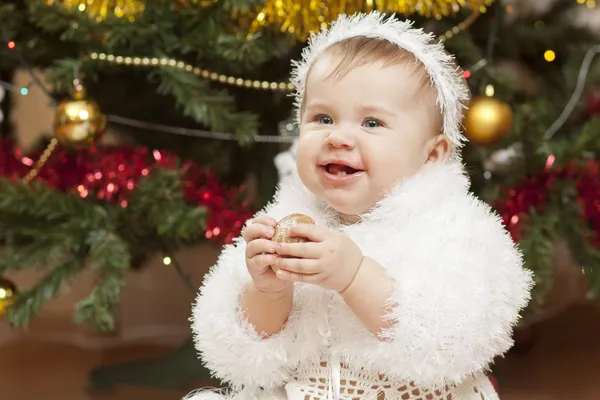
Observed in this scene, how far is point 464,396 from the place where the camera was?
803mm

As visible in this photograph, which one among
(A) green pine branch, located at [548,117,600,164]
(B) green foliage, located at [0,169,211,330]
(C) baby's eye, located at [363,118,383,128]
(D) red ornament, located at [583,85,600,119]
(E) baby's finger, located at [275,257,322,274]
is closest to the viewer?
(E) baby's finger, located at [275,257,322,274]

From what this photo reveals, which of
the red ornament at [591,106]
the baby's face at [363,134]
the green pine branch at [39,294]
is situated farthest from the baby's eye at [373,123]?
the red ornament at [591,106]

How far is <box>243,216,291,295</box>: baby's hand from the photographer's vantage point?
0.69 meters

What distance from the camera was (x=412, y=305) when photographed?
0.71 meters

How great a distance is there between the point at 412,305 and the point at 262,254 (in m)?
0.16

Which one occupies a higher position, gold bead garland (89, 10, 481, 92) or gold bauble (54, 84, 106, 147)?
gold bead garland (89, 10, 481, 92)

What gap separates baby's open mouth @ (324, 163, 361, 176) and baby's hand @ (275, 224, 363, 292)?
0.35 ft

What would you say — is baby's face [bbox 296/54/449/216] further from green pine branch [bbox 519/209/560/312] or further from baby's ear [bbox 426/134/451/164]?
green pine branch [bbox 519/209/560/312]

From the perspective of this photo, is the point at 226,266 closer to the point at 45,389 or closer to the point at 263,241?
the point at 263,241

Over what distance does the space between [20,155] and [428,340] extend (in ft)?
3.28

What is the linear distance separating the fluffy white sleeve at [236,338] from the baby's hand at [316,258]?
0.37 ft

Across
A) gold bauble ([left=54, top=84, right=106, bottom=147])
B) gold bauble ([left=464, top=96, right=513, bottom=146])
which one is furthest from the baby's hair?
gold bauble ([left=54, top=84, right=106, bottom=147])

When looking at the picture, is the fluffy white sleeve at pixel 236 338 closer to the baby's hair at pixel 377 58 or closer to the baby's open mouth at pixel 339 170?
the baby's open mouth at pixel 339 170

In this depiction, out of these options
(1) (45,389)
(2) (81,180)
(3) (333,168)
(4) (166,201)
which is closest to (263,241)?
(3) (333,168)
